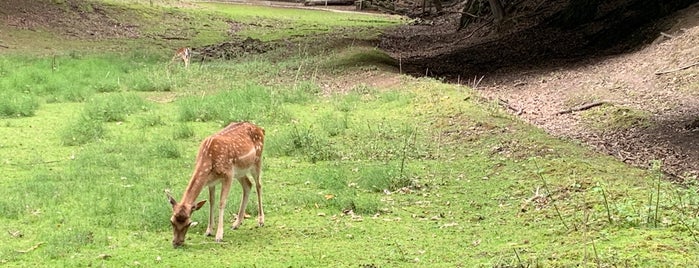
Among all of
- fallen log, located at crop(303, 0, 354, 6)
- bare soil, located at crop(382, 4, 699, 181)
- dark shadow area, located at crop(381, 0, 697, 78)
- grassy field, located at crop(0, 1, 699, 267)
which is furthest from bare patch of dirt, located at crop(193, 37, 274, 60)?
fallen log, located at crop(303, 0, 354, 6)

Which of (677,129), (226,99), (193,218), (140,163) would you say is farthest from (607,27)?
(193,218)

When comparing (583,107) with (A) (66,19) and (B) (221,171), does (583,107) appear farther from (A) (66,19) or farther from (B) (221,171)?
(A) (66,19)

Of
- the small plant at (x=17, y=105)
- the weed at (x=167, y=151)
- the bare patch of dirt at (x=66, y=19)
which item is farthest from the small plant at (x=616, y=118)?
the bare patch of dirt at (x=66, y=19)

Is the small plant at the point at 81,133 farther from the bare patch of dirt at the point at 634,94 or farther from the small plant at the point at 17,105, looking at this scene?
the bare patch of dirt at the point at 634,94

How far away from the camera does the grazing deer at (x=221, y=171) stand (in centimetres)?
689

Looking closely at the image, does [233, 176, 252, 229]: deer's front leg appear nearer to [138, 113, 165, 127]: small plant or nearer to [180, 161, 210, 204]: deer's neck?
[180, 161, 210, 204]: deer's neck

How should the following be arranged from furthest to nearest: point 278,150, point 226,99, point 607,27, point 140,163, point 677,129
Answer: point 607,27
point 226,99
point 677,129
point 278,150
point 140,163

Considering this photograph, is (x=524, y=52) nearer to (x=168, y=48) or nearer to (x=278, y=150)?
(x=168, y=48)

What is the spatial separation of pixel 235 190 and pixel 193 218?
4.54ft

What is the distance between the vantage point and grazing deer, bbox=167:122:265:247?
6891mm

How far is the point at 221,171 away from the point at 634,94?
10.5 metres

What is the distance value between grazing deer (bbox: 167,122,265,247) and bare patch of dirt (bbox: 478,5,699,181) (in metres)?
5.41

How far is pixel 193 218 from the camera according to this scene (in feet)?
25.7

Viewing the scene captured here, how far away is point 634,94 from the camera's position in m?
15.3
